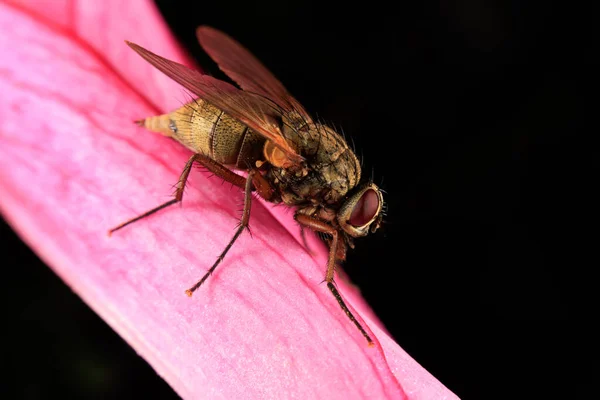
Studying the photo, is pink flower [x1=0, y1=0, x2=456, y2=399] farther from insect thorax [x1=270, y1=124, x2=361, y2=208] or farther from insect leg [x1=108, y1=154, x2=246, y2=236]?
insect thorax [x1=270, y1=124, x2=361, y2=208]

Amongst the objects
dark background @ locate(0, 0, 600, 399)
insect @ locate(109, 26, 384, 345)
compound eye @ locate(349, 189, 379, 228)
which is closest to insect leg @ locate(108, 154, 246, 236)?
insect @ locate(109, 26, 384, 345)

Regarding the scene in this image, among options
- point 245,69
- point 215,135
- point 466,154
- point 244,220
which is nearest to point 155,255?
point 244,220

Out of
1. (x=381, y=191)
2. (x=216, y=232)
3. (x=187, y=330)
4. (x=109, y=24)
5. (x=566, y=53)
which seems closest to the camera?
(x=187, y=330)

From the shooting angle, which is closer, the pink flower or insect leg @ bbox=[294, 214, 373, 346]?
the pink flower

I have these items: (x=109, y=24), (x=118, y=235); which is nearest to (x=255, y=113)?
(x=109, y=24)

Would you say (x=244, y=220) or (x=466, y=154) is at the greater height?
(x=466, y=154)

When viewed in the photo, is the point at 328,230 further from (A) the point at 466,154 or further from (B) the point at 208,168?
(A) the point at 466,154

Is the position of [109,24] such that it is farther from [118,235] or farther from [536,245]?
[536,245]
